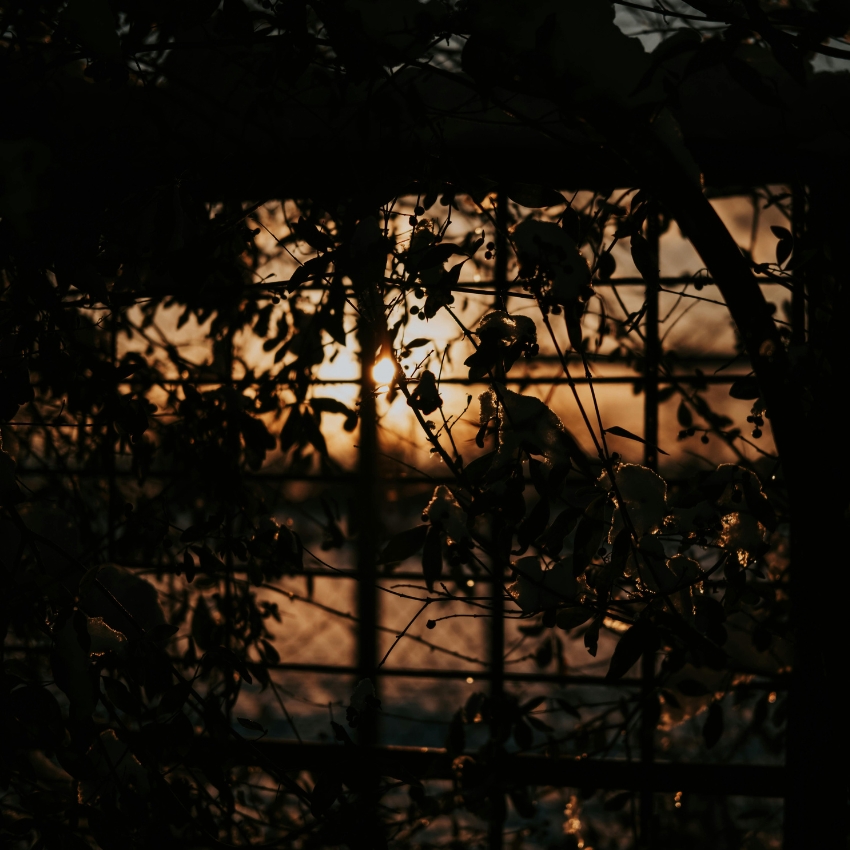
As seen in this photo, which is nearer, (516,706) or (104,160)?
(104,160)

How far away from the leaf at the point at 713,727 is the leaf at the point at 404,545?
0.65 metres

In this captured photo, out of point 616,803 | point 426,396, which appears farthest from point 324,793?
point 616,803

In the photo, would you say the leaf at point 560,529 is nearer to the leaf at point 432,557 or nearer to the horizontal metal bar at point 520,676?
the leaf at point 432,557

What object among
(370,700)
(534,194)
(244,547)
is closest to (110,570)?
(244,547)

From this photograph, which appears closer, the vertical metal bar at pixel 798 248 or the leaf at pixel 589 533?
the leaf at pixel 589 533

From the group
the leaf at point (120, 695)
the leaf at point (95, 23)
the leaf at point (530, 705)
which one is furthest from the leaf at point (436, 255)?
the leaf at point (530, 705)

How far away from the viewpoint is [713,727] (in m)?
1.29

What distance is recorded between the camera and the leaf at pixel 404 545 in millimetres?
1003

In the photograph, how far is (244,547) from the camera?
130 centimetres

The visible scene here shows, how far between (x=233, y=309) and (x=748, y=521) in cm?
117

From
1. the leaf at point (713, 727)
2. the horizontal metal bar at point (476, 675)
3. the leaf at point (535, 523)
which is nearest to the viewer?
the leaf at point (535, 523)

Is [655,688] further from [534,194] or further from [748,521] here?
[534,194]

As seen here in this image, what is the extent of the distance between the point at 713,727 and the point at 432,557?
670 mm

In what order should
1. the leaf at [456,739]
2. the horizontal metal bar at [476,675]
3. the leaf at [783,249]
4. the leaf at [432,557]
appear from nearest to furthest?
the leaf at [432,557] → the leaf at [783,249] → the leaf at [456,739] → the horizontal metal bar at [476,675]
